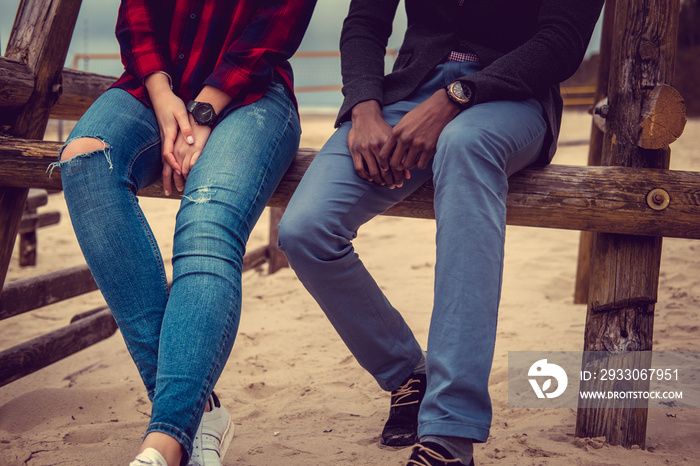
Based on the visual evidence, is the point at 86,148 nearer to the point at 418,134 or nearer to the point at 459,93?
the point at 418,134

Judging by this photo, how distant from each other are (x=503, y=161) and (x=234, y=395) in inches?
57.1

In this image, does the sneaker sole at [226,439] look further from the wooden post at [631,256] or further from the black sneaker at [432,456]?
the wooden post at [631,256]

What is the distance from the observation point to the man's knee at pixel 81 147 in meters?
1.56

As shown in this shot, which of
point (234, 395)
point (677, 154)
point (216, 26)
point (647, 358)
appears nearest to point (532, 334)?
point (647, 358)

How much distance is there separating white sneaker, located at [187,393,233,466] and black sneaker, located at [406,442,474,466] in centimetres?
50

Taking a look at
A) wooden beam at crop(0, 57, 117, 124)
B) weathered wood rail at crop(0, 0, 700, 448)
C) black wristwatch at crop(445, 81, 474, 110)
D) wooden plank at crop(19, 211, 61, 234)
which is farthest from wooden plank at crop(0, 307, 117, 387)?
wooden plank at crop(19, 211, 61, 234)

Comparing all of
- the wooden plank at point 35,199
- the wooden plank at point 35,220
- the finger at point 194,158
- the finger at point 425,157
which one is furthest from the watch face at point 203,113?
the wooden plank at point 35,220

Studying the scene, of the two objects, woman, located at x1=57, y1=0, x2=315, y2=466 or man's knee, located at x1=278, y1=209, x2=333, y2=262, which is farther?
man's knee, located at x1=278, y1=209, x2=333, y2=262

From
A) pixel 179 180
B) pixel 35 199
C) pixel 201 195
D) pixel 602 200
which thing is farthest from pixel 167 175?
pixel 35 199

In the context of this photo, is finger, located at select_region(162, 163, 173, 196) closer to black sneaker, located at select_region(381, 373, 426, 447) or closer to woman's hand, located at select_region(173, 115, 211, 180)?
woman's hand, located at select_region(173, 115, 211, 180)

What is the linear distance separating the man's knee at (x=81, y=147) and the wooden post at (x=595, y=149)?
2590 millimetres

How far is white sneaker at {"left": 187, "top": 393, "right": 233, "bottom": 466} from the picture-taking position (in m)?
1.45

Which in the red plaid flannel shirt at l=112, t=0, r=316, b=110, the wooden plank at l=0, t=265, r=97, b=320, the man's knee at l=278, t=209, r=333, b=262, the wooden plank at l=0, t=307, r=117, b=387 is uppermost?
the red plaid flannel shirt at l=112, t=0, r=316, b=110

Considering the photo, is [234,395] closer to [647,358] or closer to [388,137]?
[388,137]
